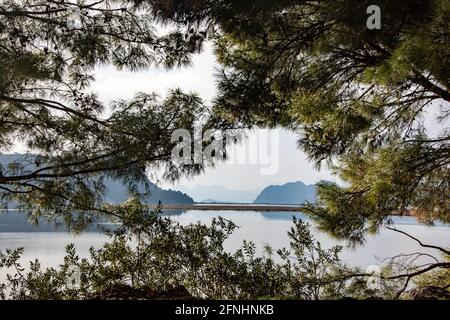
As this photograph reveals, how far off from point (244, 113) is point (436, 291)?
1.81 m

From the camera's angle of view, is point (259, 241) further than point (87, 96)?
Yes

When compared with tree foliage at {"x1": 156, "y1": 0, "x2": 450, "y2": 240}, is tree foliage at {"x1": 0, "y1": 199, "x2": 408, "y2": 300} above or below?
below

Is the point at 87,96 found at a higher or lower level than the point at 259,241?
higher

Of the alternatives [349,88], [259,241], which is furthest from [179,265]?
A: [349,88]

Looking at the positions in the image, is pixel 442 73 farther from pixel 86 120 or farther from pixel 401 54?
pixel 86 120

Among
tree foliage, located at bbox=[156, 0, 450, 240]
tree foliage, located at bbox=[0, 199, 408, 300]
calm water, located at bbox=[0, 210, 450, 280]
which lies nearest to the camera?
tree foliage, located at bbox=[156, 0, 450, 240]

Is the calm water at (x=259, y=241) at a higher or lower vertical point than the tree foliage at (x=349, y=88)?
lower

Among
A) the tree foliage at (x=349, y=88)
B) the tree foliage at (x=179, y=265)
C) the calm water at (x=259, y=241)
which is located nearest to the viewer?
the tree foliage at (x=349, y=88)

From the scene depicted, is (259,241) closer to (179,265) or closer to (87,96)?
(179,265)

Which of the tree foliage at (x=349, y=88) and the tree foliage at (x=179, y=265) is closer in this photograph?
the tree foliage at (x=349, y=88)

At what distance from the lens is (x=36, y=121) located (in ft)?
12.3
